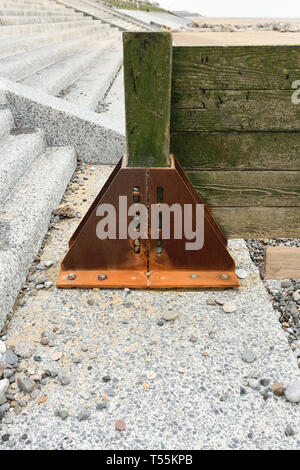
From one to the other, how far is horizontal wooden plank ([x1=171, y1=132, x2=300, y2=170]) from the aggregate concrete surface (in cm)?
65

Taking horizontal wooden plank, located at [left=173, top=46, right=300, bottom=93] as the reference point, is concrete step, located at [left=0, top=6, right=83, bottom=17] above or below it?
above

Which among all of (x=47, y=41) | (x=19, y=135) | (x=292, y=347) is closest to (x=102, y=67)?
(x=47, y=41)

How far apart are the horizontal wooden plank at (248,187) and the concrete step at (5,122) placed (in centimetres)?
181

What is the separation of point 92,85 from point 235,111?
378cm

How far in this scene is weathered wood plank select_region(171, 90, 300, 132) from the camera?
1.80 meters

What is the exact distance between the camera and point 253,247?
8.45 feet

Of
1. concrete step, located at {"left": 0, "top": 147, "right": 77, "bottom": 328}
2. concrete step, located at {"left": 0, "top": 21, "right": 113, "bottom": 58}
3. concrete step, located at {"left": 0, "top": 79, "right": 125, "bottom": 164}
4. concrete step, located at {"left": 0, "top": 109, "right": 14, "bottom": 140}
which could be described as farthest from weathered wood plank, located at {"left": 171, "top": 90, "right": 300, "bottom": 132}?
concrete step, located at {"left": 0, "top": 21, "right": 113, "bottom": 58}

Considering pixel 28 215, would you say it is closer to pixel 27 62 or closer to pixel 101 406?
pixel 101 406

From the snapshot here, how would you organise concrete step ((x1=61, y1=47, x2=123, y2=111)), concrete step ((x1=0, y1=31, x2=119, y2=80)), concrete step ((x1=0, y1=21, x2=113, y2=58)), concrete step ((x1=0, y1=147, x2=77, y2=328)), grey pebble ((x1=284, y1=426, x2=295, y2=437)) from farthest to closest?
concrete step ((x1=0, y1=21, x2=113, y2=58)) < concrete step ((x1=61, y1=47, x2=123, y2=111)) < concrete step ((x1=0, y1=31, x2=119, y2=80)) < concrete step ((x1=0, y1=147, x2=77, y2=328)) < grey pebble ((x1=284, y1=426, x2=295, y2=437))

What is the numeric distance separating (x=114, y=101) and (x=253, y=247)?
11.0 feet

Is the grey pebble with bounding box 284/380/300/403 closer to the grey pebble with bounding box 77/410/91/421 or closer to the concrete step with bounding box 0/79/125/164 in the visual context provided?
the grey pebble with bounding box 77/410/91/421

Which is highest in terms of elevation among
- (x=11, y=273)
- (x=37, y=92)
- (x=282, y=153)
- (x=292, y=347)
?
(x=37, y=92)

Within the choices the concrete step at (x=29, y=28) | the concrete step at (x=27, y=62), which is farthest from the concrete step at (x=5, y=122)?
the concrete step at (x=29, y=28)
